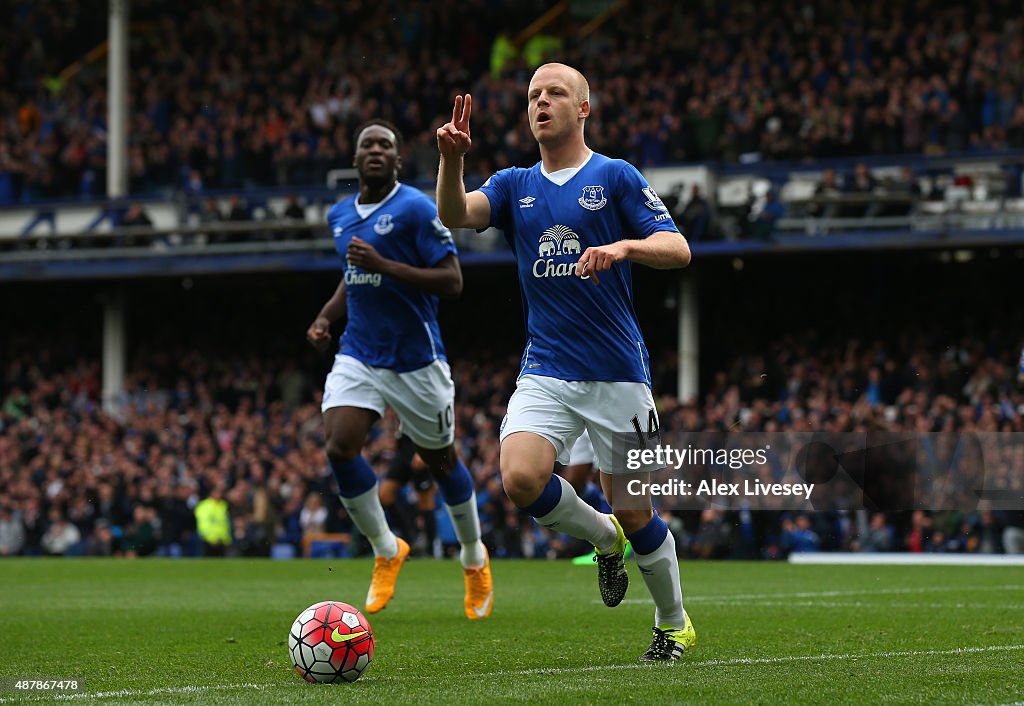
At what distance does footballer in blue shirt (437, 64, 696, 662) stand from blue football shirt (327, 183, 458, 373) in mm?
2546

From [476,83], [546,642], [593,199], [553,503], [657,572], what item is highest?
[476,83]

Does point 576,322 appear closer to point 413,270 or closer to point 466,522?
point 413,270

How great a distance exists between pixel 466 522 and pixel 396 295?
138 centimetres

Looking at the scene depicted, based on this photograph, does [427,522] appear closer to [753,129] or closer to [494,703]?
[753,129]

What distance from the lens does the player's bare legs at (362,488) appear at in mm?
8680

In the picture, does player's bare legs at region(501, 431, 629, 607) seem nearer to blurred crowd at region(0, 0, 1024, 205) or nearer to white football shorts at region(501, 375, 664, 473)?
white football shorts at region(501, 375, 664, 473)

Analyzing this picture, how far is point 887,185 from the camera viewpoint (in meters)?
22.8

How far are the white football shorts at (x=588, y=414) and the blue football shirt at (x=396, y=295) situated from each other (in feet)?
8.79

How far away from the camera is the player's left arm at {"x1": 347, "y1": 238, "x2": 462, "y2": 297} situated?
8.35 metres

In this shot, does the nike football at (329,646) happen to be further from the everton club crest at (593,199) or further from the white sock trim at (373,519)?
the white sock trim at (373,519)

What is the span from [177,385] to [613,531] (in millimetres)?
23079

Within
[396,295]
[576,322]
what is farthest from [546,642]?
[396,295]

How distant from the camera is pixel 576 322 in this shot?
21.0 feet

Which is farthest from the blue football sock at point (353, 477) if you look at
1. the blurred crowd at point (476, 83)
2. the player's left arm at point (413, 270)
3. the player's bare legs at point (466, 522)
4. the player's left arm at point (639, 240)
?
the blurred crowd at point (476, 83)
